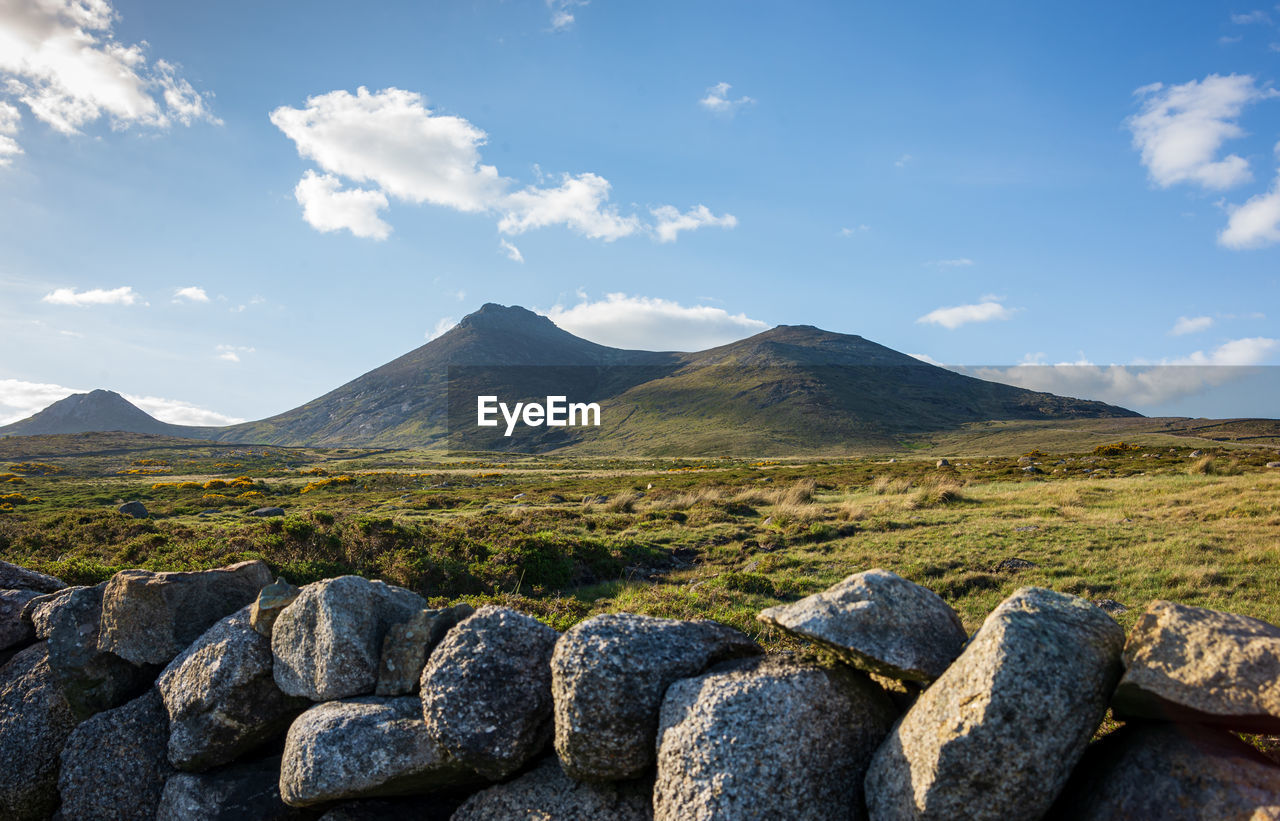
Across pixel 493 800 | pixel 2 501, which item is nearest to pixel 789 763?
pixel 493 800

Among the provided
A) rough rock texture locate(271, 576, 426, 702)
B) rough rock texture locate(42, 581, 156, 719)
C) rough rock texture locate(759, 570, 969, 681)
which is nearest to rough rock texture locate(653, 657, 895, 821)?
rough rock texture locate(759, 570, 969, 681)

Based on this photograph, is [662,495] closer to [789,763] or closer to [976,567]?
[976,567]

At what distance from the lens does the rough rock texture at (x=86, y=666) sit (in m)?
7.00

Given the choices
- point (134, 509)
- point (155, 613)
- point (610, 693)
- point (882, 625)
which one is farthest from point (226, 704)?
point (134, 509)

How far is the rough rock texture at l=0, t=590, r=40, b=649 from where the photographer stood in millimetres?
7754

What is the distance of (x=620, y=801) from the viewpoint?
5.04 m

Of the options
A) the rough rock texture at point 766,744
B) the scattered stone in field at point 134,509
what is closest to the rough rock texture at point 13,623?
the rough rock texture at point 766,744

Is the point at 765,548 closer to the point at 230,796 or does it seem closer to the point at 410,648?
the point at 410,648

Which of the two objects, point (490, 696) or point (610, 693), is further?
point (490, 696)

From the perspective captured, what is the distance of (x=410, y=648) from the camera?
5.96m

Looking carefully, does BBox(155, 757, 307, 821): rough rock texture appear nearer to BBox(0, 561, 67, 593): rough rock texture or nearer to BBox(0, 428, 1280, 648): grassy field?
BBox(0, 428, 1280, 648): grassy field

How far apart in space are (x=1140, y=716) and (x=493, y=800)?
484cm

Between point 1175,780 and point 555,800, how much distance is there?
422cm

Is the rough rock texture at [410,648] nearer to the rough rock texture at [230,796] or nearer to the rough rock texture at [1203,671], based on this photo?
the rough rock texture at [230,796]
